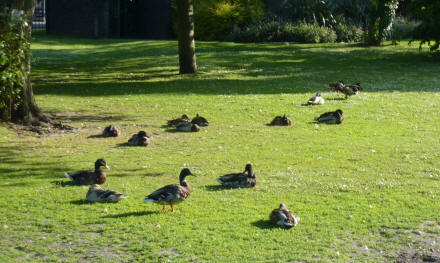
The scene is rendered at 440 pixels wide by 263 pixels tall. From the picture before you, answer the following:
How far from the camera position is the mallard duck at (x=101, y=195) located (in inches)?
395

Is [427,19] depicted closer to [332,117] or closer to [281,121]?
[332,117]

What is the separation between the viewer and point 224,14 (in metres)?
44.8

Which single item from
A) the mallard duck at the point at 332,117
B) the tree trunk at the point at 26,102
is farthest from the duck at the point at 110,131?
the mallard duck at the point at 332,117

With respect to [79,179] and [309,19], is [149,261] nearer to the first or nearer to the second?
[79,179]

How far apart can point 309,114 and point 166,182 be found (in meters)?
8.18

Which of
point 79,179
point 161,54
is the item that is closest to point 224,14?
point 161,54

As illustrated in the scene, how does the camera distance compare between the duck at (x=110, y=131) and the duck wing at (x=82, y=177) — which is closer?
the duck wing at (x=82, y=177)

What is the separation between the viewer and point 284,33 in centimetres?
4147

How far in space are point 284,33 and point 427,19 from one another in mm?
11945

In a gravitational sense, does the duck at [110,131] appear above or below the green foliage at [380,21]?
below

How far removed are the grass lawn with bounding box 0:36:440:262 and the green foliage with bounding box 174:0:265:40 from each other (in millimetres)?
19009

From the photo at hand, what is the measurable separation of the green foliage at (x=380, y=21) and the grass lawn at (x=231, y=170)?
11.5 m

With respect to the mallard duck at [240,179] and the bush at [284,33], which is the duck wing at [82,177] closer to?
the mallard duck at [240,179]

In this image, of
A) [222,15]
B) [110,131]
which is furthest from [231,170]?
[222,15]
